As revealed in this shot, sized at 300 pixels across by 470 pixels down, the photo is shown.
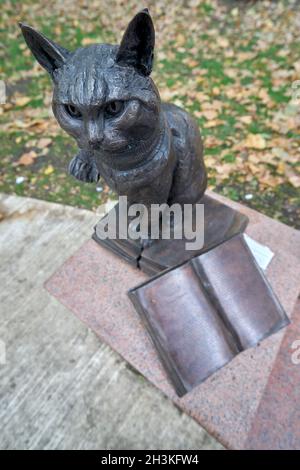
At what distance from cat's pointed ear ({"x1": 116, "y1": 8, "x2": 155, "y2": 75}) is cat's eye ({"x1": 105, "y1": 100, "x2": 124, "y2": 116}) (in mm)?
119

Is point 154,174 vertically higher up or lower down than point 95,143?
lower down

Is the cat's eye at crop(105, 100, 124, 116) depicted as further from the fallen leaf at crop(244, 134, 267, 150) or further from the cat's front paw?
the fallen leaf at crop(244, 134, 267, 150)

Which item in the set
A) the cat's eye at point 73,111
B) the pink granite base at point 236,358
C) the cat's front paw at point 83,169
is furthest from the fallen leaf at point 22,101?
the cat's eye at point 73,111

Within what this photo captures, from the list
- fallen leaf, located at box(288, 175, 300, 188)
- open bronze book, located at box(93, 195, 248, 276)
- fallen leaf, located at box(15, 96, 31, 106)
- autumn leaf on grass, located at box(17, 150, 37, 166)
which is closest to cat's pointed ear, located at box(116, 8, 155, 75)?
open bronze book, located at box(93, 195, 248, 276)

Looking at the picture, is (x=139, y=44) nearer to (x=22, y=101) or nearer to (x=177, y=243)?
(x=177, y=243)

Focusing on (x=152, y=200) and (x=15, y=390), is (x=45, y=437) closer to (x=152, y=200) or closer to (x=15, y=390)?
(x=15, y=390)

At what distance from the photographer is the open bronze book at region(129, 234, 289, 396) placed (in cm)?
154

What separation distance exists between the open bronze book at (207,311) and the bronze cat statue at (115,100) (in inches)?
18.1

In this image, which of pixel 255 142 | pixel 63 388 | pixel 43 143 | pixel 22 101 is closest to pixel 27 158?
pixel 43 143

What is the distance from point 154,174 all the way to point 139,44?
0.46 meters

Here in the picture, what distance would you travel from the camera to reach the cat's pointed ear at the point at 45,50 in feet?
3.67

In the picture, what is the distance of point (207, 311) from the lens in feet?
5.23

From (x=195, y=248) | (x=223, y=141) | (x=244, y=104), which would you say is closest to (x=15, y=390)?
(x=195, y=248)

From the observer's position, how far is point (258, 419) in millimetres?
1719
